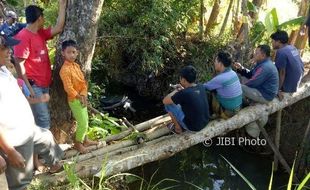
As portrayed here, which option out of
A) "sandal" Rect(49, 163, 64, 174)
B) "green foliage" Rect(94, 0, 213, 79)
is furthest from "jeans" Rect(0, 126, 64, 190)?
"green foliage" Rect(94, 0, 213, 79)

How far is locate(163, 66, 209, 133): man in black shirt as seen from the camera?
4.98m

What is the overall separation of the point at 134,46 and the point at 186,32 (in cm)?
160

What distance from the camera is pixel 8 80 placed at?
319 centimetres

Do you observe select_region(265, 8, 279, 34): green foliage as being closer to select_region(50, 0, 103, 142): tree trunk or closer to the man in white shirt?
select_region(50, 0, 103, 142): tree trunk

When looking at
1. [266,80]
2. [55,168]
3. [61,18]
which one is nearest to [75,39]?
[61,18]

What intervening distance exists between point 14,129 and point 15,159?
0.25 metres

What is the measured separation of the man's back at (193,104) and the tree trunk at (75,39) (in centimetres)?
128

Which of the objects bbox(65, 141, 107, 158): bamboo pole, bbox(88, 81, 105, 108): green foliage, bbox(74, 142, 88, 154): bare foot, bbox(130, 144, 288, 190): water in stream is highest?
bbox(74, 142, 88, 154): bare foot

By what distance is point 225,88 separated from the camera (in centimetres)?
559

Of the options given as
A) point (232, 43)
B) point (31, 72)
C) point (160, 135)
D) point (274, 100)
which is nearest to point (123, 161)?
point (160, 135)

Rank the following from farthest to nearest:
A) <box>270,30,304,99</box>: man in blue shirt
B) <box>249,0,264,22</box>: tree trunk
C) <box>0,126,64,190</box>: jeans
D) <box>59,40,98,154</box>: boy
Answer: <box>249,0,264,22</box>: tree trunk → <box>270,30,304,99</box>: man in blue shirt → <box>59,40,98,154</box>: boy → <box>0,126,64,190</box>: jeans

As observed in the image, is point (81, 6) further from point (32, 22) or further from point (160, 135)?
point (160, 135)

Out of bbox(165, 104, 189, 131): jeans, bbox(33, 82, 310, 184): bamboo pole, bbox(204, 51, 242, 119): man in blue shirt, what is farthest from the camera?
bbox(204, 51, 242, 119): man in blue shirt

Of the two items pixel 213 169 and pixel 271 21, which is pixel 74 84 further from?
pixel 271 21
